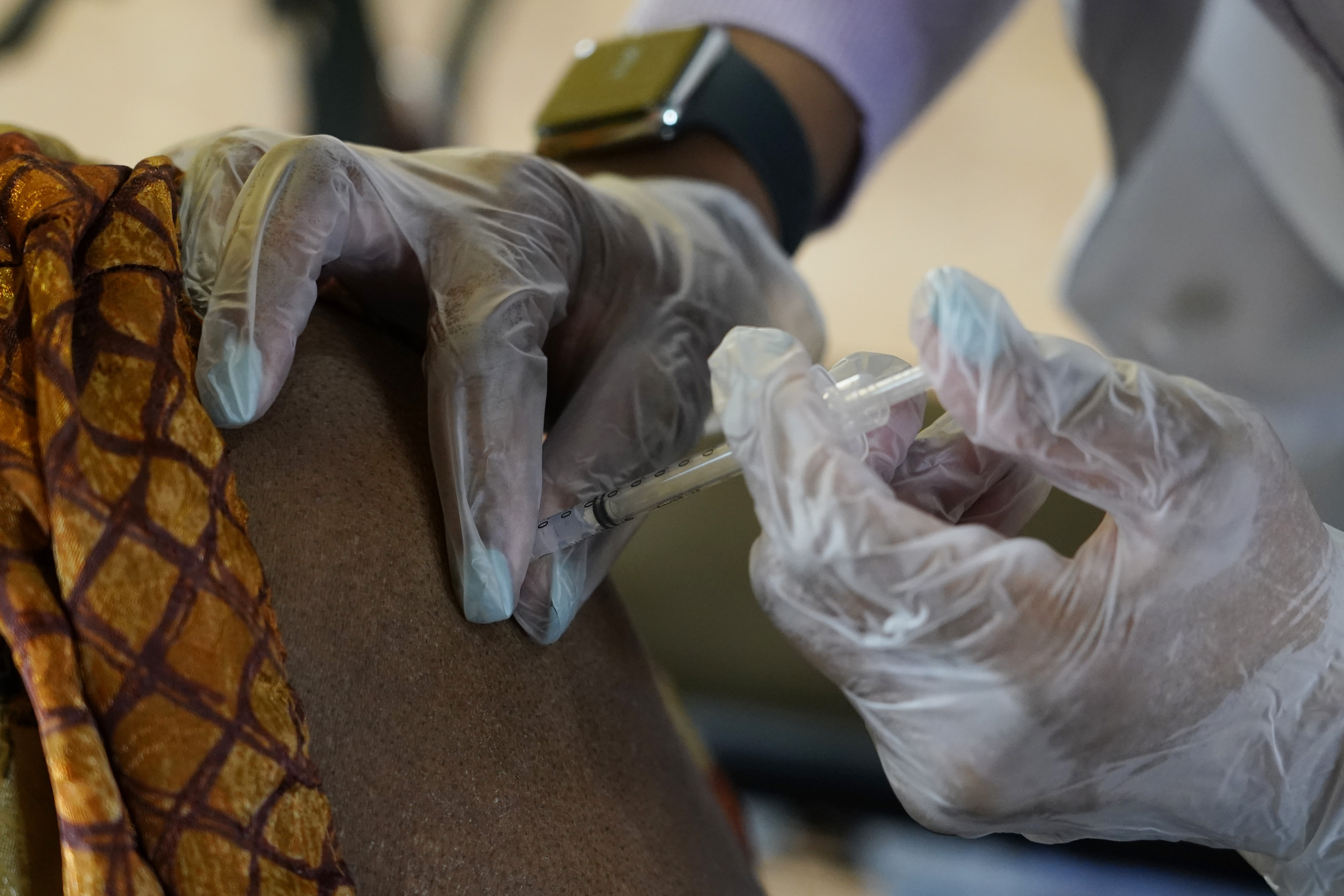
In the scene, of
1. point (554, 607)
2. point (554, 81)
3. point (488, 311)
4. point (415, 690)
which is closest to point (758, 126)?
point (488, 311)

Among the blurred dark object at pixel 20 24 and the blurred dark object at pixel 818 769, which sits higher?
the blurred dark object at pixel 20 24

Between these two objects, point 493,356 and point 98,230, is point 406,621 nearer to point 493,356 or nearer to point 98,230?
point 493,356

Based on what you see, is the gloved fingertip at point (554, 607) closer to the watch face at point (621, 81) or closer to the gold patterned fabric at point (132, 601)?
the gold patterned fabric at point (132, 601)

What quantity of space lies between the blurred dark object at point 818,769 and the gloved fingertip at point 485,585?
930mm

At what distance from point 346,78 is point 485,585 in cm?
237

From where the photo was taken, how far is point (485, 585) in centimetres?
72

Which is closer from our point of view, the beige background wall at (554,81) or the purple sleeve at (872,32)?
the purple sleeve at (872,32)

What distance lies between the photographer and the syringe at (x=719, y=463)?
0.65 m

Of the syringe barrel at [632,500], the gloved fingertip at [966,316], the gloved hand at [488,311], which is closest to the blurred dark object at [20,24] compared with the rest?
the gloved hand at [488,311]

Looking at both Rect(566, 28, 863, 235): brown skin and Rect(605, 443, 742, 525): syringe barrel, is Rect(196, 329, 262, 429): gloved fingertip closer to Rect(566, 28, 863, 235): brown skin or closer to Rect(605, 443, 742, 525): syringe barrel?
Rect(605, 443, 742, 525): syringe barrel

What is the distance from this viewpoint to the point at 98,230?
0.64 metres

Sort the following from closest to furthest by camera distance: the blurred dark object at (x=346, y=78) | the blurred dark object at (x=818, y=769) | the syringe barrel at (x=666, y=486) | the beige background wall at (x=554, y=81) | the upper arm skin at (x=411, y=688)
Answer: the upper arm skin at (x=411, y=688)
the syringe barrel at (x=666, y=486)
the blurred dark object at (x=818, y=769)
the blurred dark object at (x=346, y=78)
the beige background wall at (x=554, y=81)

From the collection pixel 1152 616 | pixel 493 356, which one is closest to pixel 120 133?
pixel 493 356

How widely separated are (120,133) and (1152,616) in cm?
343
